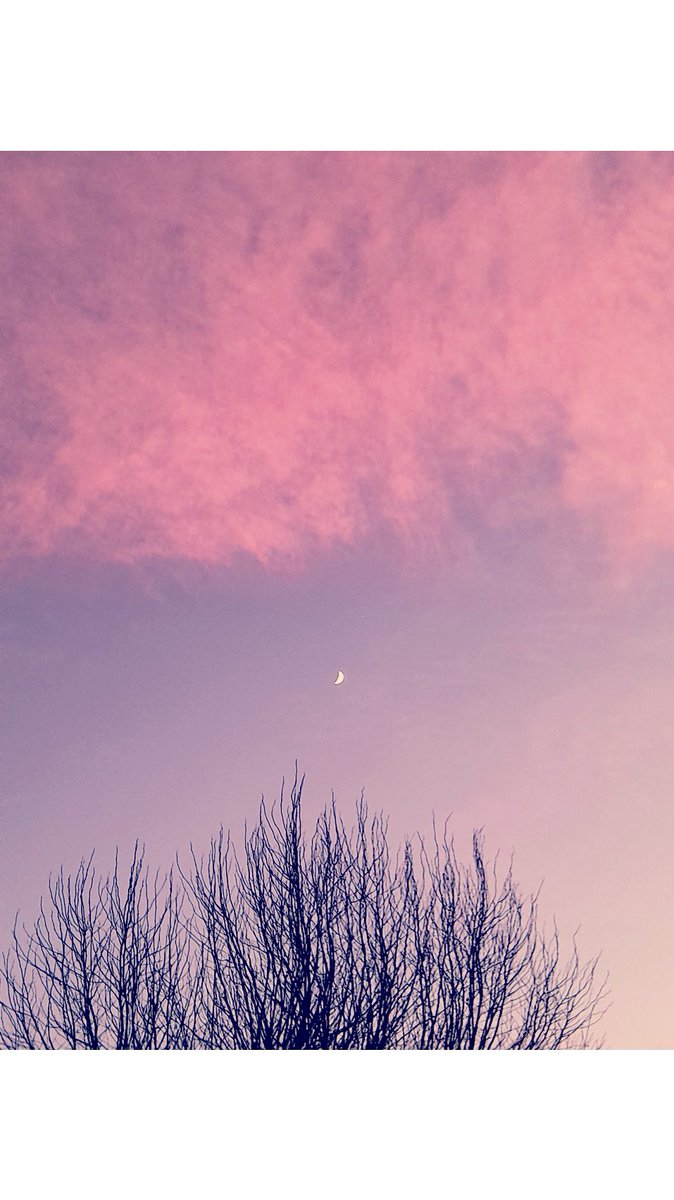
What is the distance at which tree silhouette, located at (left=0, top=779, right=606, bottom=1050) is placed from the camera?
194 inches

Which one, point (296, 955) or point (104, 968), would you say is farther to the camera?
point (296, 955)

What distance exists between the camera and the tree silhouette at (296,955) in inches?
194

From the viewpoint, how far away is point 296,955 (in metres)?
5.90

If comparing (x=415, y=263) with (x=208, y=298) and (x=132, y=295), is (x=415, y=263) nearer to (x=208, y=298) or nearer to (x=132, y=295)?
(x=208, y=298)
